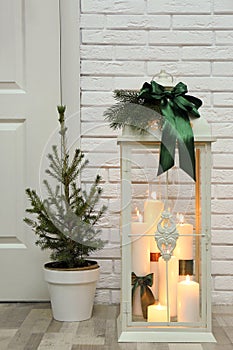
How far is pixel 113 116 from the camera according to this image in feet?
5.87

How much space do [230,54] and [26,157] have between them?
91 centimetres

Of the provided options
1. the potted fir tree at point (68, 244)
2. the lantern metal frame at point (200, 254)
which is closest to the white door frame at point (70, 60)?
the potted fir tree at point (68, 244)

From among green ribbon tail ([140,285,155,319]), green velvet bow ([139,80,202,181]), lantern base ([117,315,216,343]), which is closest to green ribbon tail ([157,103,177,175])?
green velvet bow ([139,80,202,181])

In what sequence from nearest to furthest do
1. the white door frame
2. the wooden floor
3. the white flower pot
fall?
the wooden floor < the white flower pot < the white door frame

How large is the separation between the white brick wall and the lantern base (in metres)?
0.50

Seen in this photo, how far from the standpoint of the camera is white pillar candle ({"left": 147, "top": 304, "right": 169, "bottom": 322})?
175 centimetres

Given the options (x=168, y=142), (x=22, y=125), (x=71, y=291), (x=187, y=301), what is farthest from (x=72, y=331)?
(x=22, y=125)

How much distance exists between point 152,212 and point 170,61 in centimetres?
77

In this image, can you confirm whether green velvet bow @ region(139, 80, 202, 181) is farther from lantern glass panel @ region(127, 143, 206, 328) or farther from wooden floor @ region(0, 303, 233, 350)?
wooden floor @ region(0, 303, 233, 350)

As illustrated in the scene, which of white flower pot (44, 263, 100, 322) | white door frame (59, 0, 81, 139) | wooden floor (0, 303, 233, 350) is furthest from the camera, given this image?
white door frame (59, 0, 81, 139)

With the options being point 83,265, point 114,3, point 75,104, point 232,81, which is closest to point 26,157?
point 75,104

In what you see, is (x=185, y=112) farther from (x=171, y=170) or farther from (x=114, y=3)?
(x=114, y=3)

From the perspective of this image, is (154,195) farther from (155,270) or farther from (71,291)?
(71,291)

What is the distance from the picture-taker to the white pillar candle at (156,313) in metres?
1.75
